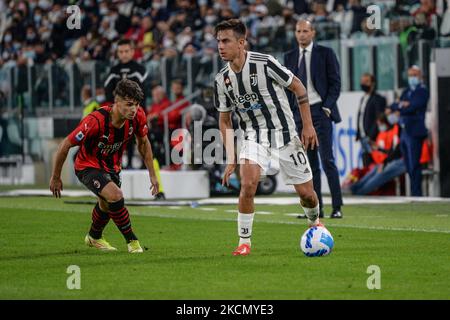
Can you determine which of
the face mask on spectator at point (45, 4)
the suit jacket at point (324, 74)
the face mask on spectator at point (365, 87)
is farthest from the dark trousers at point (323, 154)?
the face mask on spectator at point (45, 4)

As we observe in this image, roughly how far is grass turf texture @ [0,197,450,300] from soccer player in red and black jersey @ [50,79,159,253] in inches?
14.6

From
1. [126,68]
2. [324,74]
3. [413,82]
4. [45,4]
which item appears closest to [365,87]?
[413,82]

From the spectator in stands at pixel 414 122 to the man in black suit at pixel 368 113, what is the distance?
625 millimetres

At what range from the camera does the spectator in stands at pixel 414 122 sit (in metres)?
A: 19.0

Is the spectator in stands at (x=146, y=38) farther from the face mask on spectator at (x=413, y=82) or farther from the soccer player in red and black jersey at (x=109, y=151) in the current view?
the soccer player in red and black jersey at (x=109, y=151)

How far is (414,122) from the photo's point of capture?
19.1m

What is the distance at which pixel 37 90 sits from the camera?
27.2 metres

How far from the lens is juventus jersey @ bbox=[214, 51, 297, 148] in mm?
10992

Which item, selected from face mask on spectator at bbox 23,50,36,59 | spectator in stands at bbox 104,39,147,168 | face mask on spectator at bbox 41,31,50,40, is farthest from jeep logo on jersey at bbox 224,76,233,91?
face mask on spectator at bbox 41,31,50,40

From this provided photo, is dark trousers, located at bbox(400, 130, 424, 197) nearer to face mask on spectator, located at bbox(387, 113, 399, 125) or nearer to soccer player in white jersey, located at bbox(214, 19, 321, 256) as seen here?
face mask on spectator, located at bbox(387, 113, 399, 125)
